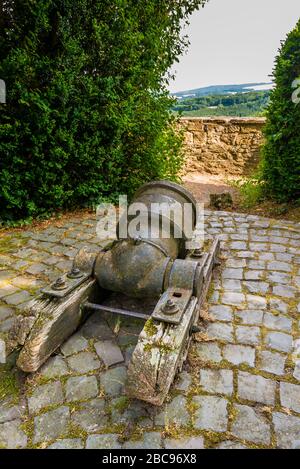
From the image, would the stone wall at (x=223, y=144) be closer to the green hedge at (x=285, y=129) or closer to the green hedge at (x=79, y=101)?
the green hedge at (x=285, y=129)

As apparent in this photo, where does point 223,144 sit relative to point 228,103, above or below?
below

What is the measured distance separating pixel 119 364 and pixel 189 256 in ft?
4.04

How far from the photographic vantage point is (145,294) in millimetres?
2617

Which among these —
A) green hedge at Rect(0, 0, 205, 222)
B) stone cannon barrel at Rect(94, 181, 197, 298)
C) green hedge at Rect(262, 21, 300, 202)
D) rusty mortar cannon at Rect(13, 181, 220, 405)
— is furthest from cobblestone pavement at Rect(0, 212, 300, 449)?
green hedge at Rect(262, 21, 300, 202)

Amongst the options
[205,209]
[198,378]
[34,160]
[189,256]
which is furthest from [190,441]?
[205,209]

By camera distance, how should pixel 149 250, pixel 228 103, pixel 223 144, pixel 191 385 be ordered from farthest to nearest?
pixel 228 103 → pixel 223 144 → pixel 149 250 → pixel 191 385

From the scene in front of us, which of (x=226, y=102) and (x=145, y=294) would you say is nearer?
(x=145, y=294)

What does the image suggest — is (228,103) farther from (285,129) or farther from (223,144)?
(285,129)

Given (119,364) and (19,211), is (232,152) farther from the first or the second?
(119,364)

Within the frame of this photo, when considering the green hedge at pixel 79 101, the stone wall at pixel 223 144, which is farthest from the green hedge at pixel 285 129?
the stone wall at pixel 223 144

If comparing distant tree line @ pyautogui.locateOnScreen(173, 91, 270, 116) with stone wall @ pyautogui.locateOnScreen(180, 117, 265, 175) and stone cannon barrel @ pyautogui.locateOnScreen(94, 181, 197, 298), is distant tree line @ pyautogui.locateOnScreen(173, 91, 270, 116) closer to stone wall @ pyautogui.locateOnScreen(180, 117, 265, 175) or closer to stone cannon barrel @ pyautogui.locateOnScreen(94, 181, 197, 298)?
stone wall @ pyautogui.locateOnScreen(180, 117, 265, 175)

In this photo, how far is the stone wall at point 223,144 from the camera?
1009 cm

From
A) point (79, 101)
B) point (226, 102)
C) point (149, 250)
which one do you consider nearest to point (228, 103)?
point (226, 102)

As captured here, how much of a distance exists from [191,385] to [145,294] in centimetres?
75
